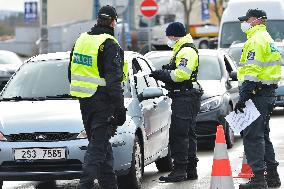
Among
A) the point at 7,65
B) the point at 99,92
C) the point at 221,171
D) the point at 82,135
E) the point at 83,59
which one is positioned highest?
the point at 83,59

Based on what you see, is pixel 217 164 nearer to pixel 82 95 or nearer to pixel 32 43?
pixel 82 95

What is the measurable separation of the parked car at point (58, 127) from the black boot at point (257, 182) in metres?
1.16

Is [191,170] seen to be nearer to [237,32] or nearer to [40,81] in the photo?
[40,81]

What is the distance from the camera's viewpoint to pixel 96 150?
27.9 feet

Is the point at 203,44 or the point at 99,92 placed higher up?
the point at 99,92

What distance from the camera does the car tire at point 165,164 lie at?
12.5 meters

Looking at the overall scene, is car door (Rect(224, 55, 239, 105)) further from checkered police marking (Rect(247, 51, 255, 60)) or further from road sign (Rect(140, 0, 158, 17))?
road sign (Rect(140, 0, 158, 17))

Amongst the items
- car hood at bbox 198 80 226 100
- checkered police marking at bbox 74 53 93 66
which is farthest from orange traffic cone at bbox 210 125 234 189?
car hood at bbox 198 80 226 100

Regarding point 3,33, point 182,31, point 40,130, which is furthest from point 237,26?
point 3,33

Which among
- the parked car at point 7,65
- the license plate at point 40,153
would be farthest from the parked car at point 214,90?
the parked car at point 7,65

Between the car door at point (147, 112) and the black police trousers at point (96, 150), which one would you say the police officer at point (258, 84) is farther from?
the black police trousers at point (96, 150)

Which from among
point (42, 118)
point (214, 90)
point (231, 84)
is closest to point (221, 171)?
point (42, 118)

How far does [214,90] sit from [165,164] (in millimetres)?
3457

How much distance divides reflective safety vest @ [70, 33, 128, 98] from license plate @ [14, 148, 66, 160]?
1066 millimetres
